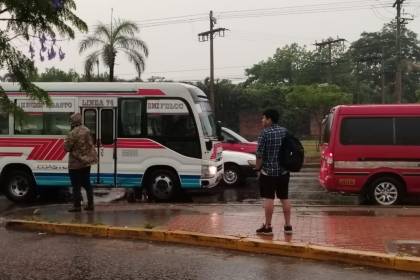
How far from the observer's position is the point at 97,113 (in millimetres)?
13891

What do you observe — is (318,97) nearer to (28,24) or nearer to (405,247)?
(405,247)

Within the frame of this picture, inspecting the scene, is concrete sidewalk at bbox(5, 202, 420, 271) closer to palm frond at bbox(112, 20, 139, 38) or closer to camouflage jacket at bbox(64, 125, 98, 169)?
camouflage jacket at bbox(64, 125, 98, 169)

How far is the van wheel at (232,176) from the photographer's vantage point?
17281mm

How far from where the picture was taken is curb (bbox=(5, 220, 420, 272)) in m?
7.35

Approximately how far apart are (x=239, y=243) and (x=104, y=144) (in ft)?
20.2

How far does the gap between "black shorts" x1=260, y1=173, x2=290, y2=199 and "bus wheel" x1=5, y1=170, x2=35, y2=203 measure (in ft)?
23.1

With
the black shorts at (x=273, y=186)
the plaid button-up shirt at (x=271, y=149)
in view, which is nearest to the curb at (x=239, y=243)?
the black shorts at (x=273, y=186)

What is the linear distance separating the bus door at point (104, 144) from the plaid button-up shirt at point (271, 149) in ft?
18.4

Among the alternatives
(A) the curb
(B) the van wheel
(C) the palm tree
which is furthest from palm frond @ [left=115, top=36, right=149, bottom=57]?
(A) the curb

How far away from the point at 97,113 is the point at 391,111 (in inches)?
248

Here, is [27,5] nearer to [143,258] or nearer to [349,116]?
[143,258]

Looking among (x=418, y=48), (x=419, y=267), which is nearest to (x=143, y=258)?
(x=419, y=267)

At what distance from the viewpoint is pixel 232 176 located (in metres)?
17.3

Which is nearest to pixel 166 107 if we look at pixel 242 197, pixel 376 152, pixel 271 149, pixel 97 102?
pixel 97 102
